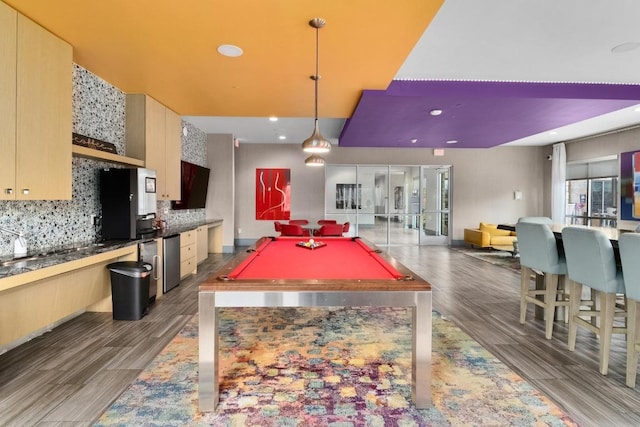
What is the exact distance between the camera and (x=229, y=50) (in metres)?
3.23

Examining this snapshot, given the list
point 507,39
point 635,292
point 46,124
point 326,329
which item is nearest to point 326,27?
point 507,39

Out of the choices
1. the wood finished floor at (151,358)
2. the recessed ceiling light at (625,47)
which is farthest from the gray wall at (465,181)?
the recessed ceiling light at (625,47)

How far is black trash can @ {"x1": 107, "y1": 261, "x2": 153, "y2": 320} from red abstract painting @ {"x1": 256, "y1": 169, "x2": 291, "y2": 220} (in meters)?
5.93

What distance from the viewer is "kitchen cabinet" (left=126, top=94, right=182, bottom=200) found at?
4.62 metres

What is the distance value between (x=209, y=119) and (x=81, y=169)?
3.48 metres

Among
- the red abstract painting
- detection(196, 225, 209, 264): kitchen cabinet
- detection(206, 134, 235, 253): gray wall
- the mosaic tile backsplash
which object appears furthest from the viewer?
the red abstract painting

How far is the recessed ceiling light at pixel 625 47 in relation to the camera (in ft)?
11.4

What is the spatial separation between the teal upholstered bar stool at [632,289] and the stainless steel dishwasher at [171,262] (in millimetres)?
5032

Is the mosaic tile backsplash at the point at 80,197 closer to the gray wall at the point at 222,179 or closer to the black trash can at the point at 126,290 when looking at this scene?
the black trash can at the point at 126,290

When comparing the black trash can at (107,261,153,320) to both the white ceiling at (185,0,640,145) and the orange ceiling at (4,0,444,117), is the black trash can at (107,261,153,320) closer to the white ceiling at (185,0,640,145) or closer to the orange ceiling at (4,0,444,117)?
the orange ceiling at (4,0,444,117)

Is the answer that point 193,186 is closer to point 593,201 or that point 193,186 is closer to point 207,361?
point 207,361

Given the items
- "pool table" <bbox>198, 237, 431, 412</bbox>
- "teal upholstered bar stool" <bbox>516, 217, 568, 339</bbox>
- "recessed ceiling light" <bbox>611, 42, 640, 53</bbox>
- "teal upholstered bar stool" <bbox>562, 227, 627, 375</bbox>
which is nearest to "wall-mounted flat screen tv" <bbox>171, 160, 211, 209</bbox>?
"pool table" <bbox>198, 237, 431, 412</bbox>

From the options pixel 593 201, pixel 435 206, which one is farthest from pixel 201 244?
pixel 593 201

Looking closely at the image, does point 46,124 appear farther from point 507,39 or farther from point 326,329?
point 507,39
